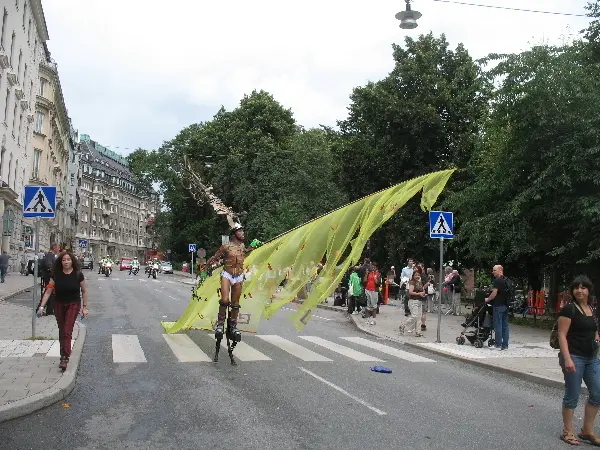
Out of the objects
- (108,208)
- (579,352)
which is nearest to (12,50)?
(579,352)

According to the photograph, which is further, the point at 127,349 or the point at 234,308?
the point at 127,349

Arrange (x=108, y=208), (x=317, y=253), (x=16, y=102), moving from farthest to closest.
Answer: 1. (x=108, y=208)
2. (x=16, y=102)
3. (x=317, y=253)

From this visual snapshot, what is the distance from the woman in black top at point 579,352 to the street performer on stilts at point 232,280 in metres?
5.48

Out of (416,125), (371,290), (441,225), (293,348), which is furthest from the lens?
(416,125)

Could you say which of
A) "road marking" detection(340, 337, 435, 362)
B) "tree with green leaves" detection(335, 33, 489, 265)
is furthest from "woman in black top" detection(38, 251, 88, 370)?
"tree with green leaves" detection(335, 33, 489, 265)

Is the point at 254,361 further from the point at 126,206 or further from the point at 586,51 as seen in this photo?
the point at 126,206

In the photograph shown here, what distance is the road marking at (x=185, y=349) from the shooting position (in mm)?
10750

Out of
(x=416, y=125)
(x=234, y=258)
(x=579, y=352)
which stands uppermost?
(x=416, y=125)

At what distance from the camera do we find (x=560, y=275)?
23.1 meters

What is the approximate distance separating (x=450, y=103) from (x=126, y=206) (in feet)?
423

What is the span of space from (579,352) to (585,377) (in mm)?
285

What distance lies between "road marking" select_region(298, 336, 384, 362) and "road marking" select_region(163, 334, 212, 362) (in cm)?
279

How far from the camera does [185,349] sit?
38.6 feet

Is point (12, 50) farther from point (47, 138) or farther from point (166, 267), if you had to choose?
point (166, 267)
